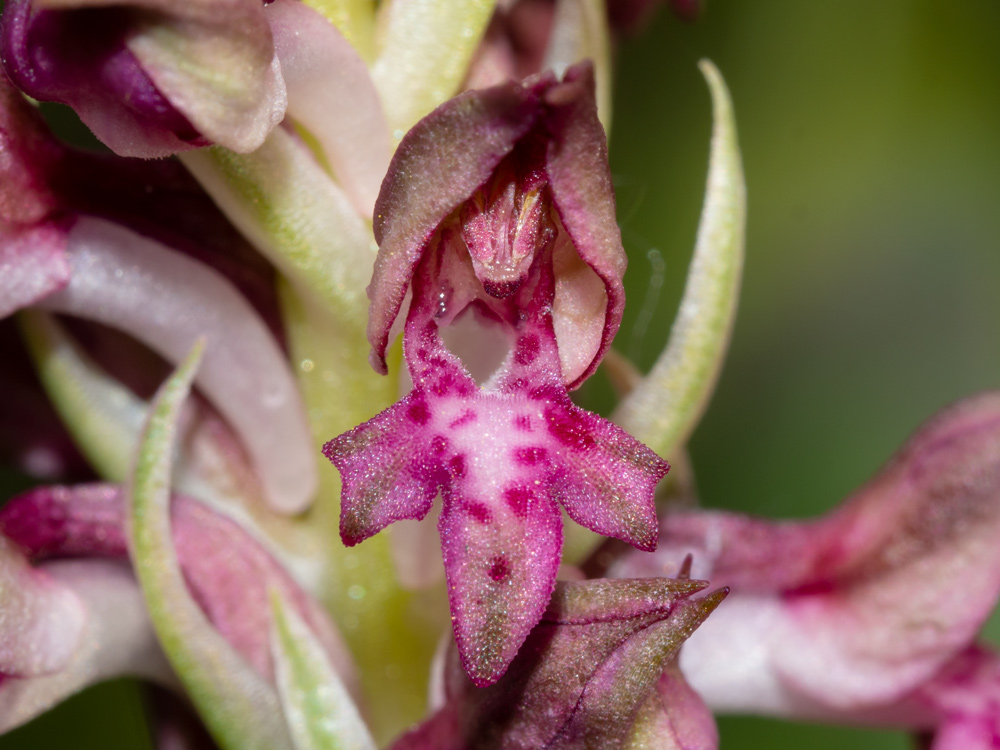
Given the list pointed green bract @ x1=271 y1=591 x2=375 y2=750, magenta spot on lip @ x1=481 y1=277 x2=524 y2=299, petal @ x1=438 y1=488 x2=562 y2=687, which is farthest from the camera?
pointed green bract @ x1=271 y1=591 x2=375 y2=750

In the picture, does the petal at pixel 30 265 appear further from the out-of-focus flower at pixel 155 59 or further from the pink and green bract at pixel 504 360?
the pink and green bract at pixel 504 360

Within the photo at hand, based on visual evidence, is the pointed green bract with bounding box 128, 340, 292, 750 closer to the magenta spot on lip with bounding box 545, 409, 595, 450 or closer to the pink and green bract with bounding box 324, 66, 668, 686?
the pink and green bract with bounding box 324, 66, 668, 686

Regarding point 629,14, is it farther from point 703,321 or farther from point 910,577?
point 910,577

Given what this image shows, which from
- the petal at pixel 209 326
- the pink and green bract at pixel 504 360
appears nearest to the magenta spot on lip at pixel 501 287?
the pink and green bract at pixel 504 360

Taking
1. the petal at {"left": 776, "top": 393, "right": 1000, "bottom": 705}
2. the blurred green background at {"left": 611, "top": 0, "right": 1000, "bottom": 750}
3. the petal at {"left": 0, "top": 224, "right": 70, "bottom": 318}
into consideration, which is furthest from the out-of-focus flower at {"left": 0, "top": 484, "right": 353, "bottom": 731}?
the blurred green background at {"left": 611, "top": 0, "right": 1000, "bottom": 750}

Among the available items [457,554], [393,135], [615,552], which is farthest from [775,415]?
[457,554]

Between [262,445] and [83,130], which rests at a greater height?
[262,445]

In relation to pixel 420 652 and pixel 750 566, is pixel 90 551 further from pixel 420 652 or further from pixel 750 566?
pixel 750 566
